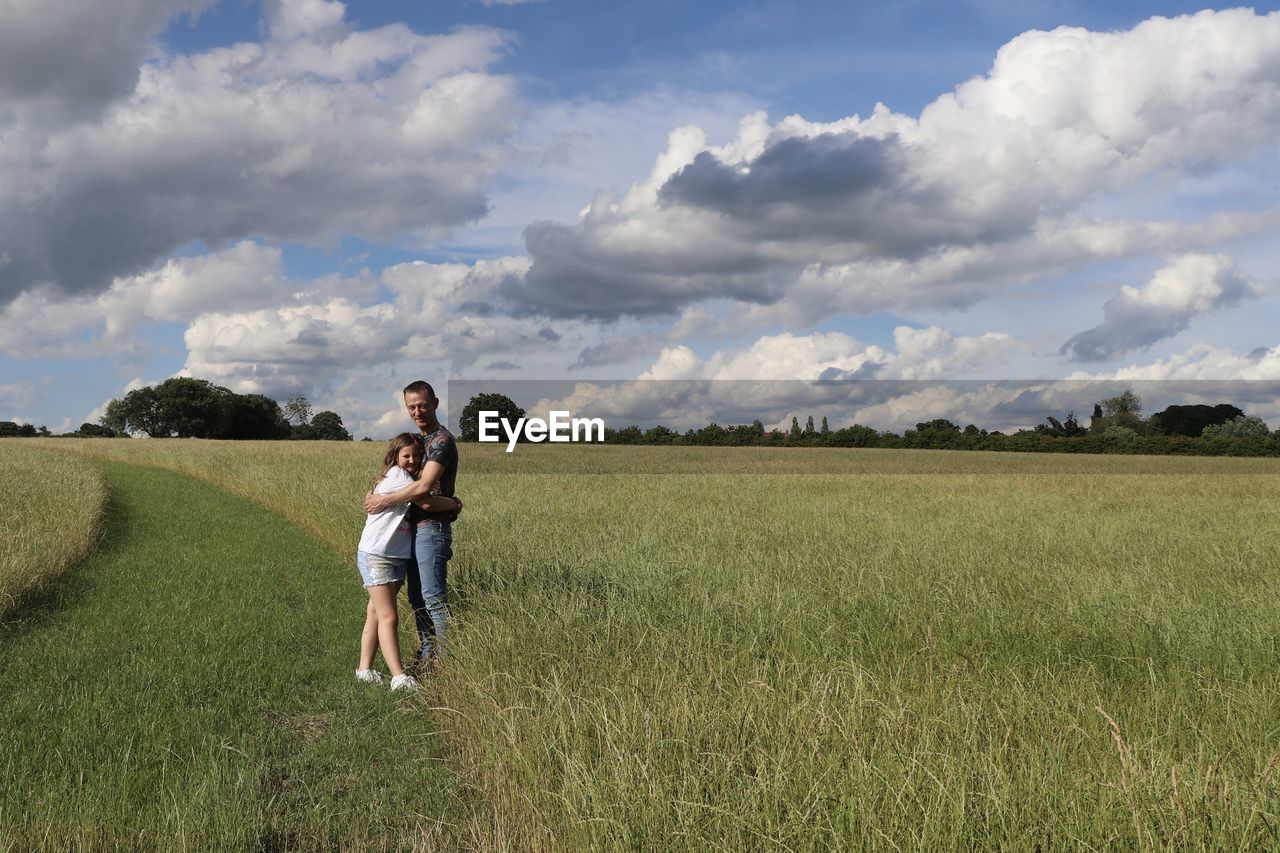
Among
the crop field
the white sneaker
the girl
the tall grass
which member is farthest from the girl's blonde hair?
the tall grass

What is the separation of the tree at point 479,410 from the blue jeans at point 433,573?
55.1 metres

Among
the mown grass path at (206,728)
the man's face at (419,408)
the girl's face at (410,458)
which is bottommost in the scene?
the mown grass path at (206,728)

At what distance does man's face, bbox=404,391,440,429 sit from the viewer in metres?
6.33

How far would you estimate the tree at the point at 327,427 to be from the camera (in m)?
141

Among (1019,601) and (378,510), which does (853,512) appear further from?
(378,510)

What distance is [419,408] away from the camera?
6.33 m

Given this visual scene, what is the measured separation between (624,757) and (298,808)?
2.01 m

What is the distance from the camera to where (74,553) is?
1208 centimetres

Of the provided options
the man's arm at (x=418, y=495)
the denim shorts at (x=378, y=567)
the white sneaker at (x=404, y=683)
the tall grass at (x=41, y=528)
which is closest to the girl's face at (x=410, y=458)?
the man's arm at (x=418, y=495)

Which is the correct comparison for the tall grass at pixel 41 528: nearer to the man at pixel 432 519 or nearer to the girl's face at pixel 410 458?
the man at pixel 432 519

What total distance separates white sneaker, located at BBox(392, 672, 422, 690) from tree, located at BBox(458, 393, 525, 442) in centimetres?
5542

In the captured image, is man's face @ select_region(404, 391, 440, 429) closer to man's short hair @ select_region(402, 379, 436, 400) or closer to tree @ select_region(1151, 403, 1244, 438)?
man's short hair @ select_region(402, 379, 436, 400)

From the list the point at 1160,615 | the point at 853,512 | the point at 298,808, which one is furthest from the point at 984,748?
the point at 853,512

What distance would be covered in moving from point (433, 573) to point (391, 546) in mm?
405
